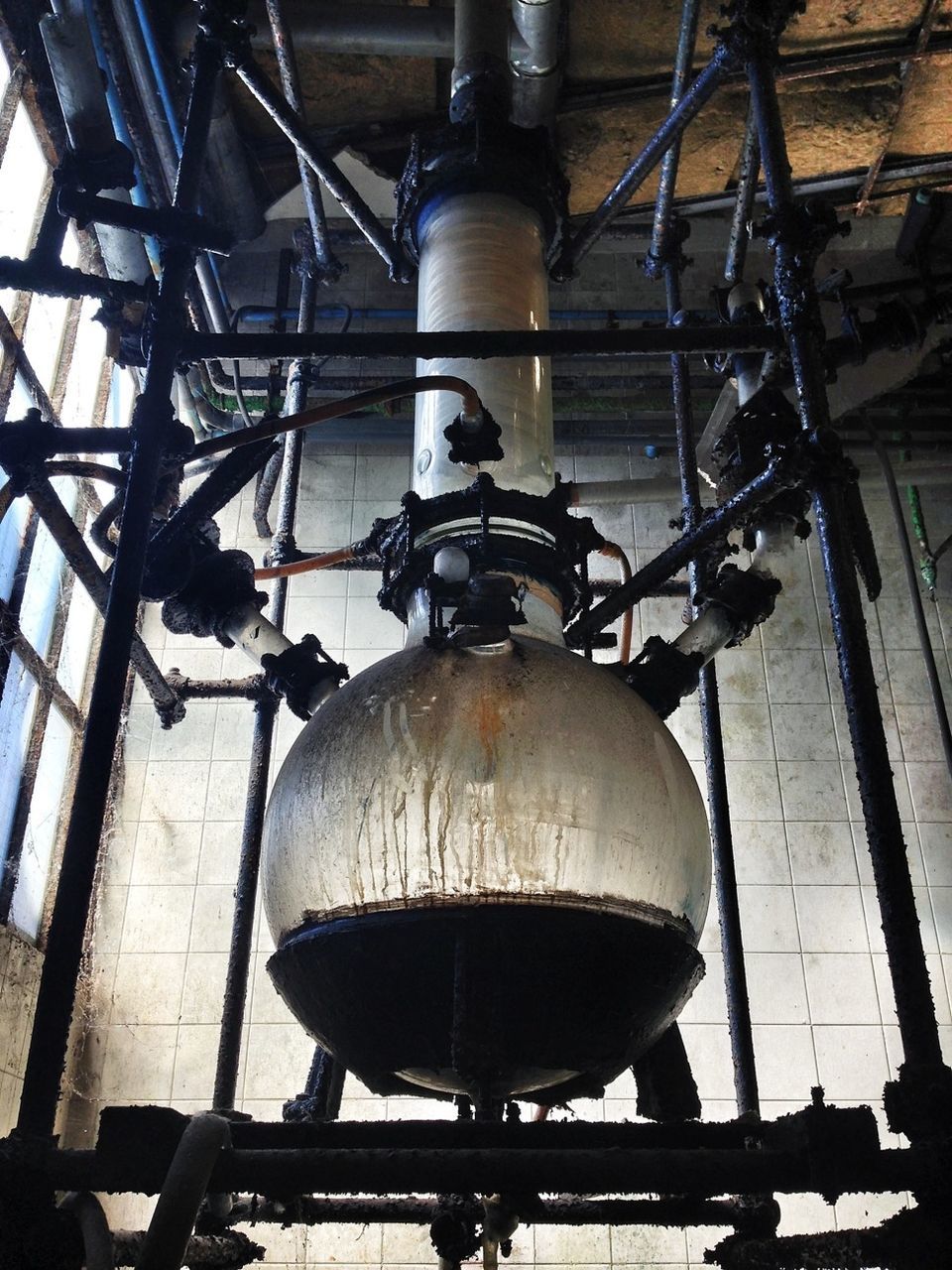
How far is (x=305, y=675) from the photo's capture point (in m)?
2.44

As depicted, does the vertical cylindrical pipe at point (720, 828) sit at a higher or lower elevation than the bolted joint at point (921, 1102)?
higher

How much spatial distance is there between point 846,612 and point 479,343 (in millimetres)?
920

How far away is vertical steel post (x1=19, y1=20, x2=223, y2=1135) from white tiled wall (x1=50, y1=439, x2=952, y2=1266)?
11.4 feet

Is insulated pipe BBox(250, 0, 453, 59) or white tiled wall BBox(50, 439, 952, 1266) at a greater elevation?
insulated pipe BBox(250, 0, 453, 59)

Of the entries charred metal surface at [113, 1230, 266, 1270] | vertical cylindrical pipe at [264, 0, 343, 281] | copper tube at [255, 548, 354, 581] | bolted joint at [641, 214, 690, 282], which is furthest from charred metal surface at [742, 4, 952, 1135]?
vertical cylindrical pipe at [264, 0, 343, 281]

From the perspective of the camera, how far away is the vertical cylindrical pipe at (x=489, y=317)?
237cm

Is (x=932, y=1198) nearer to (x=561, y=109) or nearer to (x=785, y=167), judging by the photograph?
(x=785, y=167)

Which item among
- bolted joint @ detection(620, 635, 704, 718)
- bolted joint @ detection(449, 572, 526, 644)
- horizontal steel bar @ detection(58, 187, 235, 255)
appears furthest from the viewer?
bolted joint @ detection(620, 635, 704, 718)

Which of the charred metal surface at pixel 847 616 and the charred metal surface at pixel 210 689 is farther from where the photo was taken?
the charred metal surface at pixel 210 689

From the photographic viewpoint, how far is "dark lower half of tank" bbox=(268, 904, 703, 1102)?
147 cm

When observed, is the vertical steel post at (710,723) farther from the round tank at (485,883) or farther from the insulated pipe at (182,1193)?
the insulated pipe at (182,1193)

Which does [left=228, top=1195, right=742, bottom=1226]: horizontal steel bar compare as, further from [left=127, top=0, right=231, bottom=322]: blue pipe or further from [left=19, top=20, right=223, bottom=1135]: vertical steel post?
[left=127, top=0, right=231, bottom=322]: blue pipe

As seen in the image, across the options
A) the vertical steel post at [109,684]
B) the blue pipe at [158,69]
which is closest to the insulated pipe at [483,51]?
the vertical steel post at [109,684]

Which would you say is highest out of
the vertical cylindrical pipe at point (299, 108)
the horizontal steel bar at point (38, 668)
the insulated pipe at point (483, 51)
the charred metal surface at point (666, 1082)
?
the vertical cylindrical pipe at point (299, 108)
